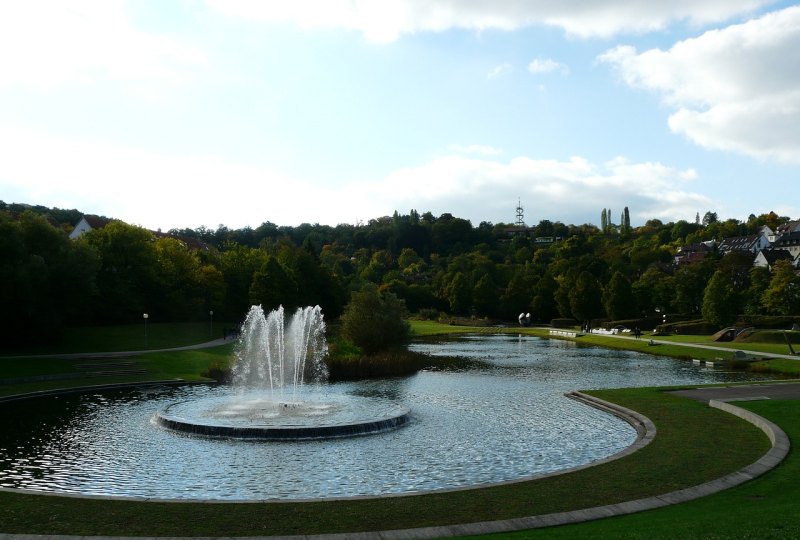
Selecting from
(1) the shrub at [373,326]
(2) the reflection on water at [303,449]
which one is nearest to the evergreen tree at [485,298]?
(1) the shrub at [373,326]

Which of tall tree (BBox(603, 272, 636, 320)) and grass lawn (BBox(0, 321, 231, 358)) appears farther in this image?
tall tree (BBox(603, 272, 636, 320))

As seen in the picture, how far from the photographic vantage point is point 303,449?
66.1ft

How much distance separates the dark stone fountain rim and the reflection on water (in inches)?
20.6

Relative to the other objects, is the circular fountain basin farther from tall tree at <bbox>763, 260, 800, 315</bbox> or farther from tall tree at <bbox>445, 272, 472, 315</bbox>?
tall tree at <bbox>445, 272, 472, 315</bbox>

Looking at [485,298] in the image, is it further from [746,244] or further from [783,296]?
[746,244]

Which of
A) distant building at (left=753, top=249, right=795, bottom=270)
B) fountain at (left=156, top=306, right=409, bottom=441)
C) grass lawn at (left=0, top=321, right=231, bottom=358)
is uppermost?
distant building at (left=753, top=249, right=795, bottom=270)

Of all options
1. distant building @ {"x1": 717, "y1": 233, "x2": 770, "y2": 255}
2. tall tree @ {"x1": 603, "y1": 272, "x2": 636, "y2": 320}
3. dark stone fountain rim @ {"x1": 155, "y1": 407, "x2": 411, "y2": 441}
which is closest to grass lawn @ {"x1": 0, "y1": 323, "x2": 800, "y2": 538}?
dark stone fountain rim @ {"x1": 155, "y1": 407, "x2": 411, "y2": 441}

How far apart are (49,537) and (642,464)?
13.2 meters

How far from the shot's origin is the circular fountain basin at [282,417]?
21672 mm

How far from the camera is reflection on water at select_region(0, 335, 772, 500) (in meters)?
16.1

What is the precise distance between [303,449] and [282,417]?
4447 mm

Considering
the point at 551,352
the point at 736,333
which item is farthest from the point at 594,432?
the point at 736,333

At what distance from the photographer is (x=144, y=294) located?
6762 centimetres

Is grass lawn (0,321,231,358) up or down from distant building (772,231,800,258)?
down
